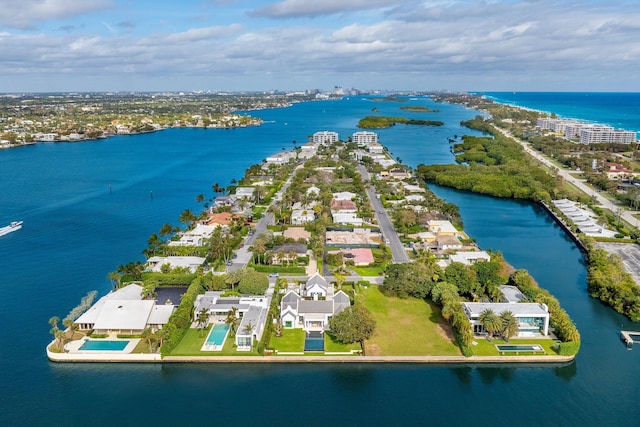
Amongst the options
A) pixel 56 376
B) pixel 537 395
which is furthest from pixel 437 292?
pixel 56 376

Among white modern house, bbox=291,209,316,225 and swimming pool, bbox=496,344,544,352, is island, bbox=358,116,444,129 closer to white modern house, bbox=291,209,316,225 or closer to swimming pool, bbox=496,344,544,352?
white modern house, bbox=291,209,316,225

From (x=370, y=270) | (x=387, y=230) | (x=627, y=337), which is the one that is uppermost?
(x=387, y=230)

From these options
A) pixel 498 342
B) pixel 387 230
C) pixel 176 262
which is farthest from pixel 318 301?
pixel 387 230

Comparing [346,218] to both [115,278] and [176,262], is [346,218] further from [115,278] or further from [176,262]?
[115,278]

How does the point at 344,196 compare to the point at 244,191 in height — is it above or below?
below

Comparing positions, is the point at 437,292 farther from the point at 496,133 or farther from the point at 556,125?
the point at 556,125

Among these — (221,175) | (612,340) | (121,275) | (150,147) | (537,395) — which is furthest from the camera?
(150,147)

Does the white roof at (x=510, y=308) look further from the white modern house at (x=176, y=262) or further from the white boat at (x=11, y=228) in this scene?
the white boat at (x=11, y=228)
